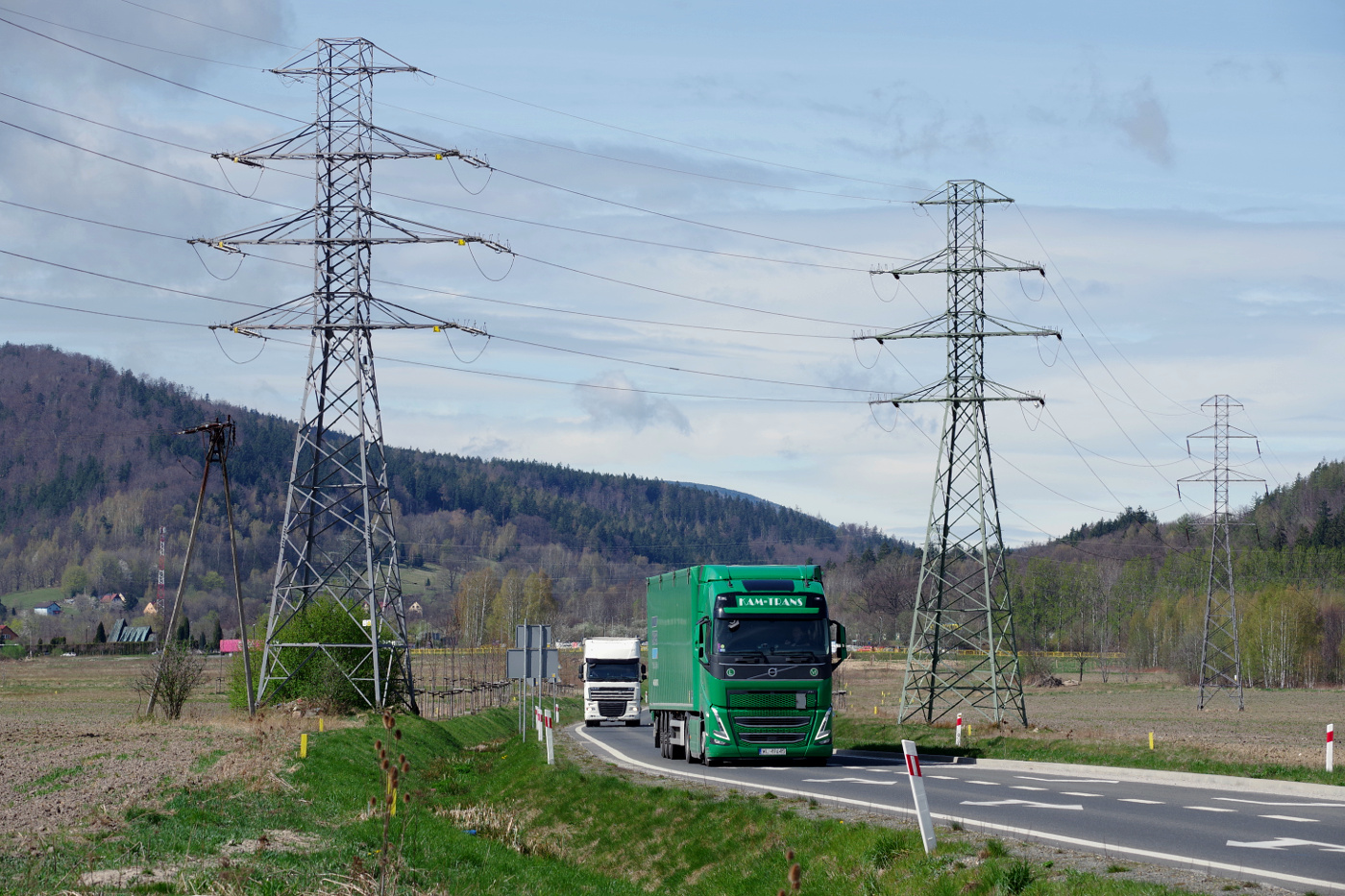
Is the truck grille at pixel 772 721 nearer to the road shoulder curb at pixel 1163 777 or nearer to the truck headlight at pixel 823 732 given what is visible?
the truck headlight at pixel 823 732

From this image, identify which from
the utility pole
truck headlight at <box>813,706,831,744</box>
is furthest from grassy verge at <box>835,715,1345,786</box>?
the utility pole

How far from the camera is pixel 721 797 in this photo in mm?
20875

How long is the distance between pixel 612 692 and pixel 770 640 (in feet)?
101

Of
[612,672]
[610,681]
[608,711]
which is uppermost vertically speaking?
[612,672]

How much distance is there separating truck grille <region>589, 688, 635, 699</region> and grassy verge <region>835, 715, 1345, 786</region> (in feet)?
55.2

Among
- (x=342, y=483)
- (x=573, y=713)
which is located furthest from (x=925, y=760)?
(x=573, y=713)

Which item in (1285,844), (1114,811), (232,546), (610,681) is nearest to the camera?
(1285,844)

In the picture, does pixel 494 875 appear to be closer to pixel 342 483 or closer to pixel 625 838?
pixel 625 838

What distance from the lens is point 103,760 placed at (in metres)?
28.1

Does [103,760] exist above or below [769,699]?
below

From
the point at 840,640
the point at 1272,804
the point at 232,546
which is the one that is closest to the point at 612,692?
the point at 232,546

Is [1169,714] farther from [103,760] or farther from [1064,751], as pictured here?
[103,760]

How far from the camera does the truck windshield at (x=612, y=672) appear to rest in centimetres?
5722

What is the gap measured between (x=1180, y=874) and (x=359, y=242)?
118 ft
